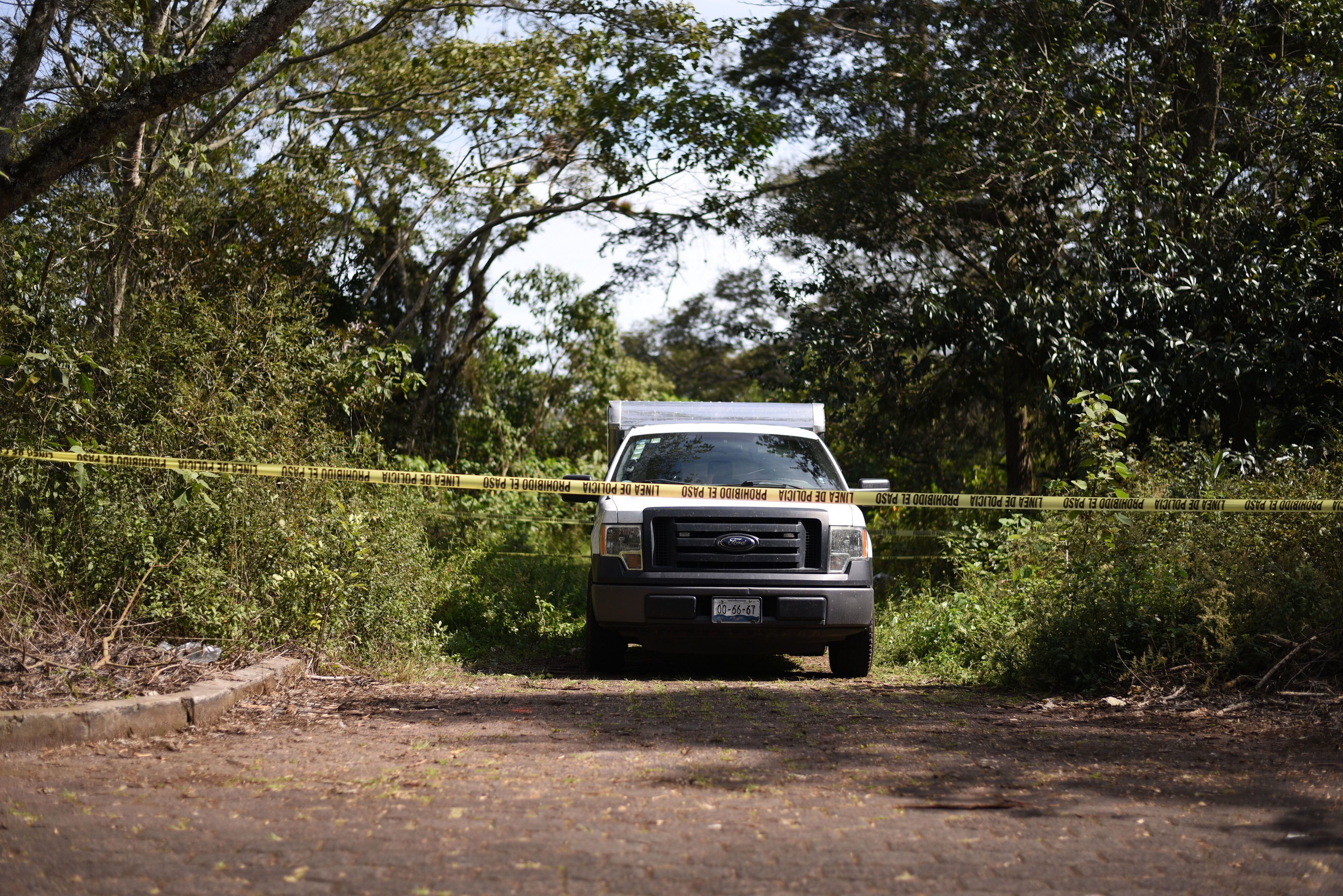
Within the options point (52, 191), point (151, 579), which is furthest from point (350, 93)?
point (151, 579)

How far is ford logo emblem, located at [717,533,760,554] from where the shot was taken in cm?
814

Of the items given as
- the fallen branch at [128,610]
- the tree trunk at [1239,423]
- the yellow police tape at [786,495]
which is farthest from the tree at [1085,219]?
the fallen branch at [128,610]

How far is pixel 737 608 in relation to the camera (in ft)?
26.2

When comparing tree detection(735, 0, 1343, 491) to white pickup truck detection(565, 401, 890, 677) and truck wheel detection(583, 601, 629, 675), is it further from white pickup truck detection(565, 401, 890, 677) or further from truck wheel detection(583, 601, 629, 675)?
truck wheel detection(583, 601, 629, 675)

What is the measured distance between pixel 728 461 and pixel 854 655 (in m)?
1.86

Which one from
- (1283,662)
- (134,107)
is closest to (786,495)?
(1283,662)

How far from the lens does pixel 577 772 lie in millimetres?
4922

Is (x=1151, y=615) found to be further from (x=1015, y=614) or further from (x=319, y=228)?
(x=319, y=228)

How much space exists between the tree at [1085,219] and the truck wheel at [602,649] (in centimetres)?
702

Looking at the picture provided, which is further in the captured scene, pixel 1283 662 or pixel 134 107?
pixel 134 107

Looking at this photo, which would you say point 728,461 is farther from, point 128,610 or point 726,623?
point 128,610

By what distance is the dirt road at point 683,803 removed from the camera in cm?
351

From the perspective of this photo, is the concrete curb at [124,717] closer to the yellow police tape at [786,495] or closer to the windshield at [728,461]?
the yellow police tape at [786,495]

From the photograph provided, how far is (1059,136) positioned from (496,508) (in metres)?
9.61
